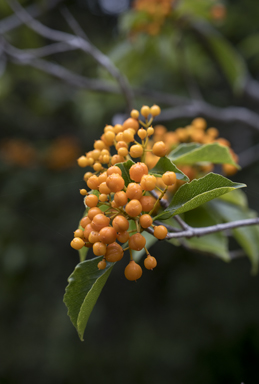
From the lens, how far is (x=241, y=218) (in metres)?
→ 1.66

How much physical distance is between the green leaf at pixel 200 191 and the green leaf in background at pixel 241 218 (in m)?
0.76

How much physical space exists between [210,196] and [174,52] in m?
3.33

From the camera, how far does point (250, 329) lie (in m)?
4.54

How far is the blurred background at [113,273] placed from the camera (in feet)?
13.5

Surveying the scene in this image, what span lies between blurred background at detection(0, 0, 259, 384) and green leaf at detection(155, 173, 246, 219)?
299 centimetres

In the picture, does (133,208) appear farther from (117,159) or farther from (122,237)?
(117,159)

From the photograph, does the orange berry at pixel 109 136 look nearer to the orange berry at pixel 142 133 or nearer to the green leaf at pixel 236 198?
the orange berry at pixel 142 133

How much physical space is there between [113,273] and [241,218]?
101 inches

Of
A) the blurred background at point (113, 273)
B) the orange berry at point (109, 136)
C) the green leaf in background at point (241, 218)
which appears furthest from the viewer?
the blurred background at point (113, 273)

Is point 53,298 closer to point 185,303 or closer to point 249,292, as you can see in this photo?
point 185,303

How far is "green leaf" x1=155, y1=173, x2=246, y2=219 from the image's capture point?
33.6 inches

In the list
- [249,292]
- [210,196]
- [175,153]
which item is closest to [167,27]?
[175,153]

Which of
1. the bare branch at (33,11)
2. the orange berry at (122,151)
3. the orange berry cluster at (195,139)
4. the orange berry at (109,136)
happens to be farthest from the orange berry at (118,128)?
the bare branch at (33,11)

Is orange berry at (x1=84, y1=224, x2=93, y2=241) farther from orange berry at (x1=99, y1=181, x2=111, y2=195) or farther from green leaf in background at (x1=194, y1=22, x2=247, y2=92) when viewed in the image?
green leaf in background at (x1=194, y1=22, x2=247, y2=92)
